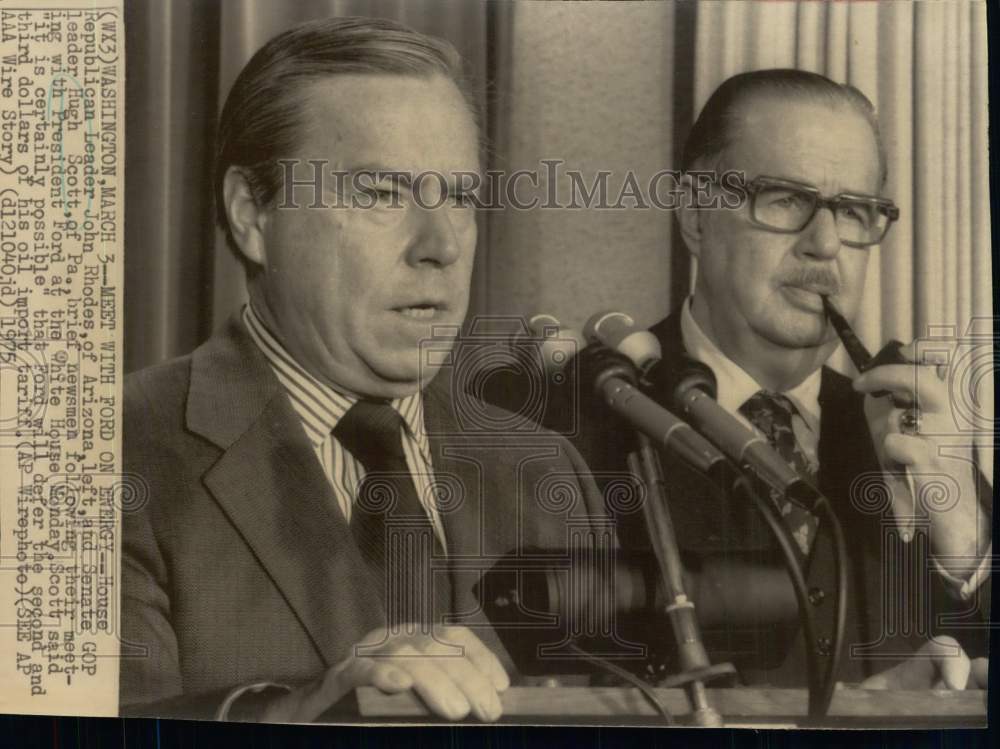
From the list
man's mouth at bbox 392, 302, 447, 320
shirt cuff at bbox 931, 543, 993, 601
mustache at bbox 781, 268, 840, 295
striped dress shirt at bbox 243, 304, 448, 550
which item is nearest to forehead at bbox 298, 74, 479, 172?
man's mouth at bbox 392, 302, 447, 320

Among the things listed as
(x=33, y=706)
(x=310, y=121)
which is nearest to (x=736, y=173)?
(x=310, y=121)

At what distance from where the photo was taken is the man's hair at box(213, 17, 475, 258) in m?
2.89

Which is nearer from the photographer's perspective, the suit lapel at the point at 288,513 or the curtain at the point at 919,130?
the suit lapel at the point at 288,513

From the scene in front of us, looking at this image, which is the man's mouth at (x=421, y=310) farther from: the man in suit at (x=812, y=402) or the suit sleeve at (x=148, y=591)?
the suit sleeve at (x=148, y=591)

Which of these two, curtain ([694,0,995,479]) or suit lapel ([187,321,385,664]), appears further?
curtain ([694,0,995,479])

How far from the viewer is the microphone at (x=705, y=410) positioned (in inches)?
Answer: 114

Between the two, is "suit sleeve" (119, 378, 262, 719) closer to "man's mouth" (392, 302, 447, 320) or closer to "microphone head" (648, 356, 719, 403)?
"man's mouth" (392, 302, 447, 320)

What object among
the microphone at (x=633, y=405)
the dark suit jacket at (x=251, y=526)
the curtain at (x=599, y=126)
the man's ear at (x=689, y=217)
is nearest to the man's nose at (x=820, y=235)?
the curtain at (x=599, y=126)

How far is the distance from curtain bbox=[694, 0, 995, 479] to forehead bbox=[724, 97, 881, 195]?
8 cm

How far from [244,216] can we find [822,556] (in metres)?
1.70

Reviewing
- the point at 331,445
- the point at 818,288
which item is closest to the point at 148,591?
the point at 331,445

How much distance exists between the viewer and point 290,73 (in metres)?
2.90

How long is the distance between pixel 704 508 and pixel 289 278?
1198 mm

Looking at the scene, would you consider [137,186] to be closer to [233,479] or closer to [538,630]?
[233,479]
